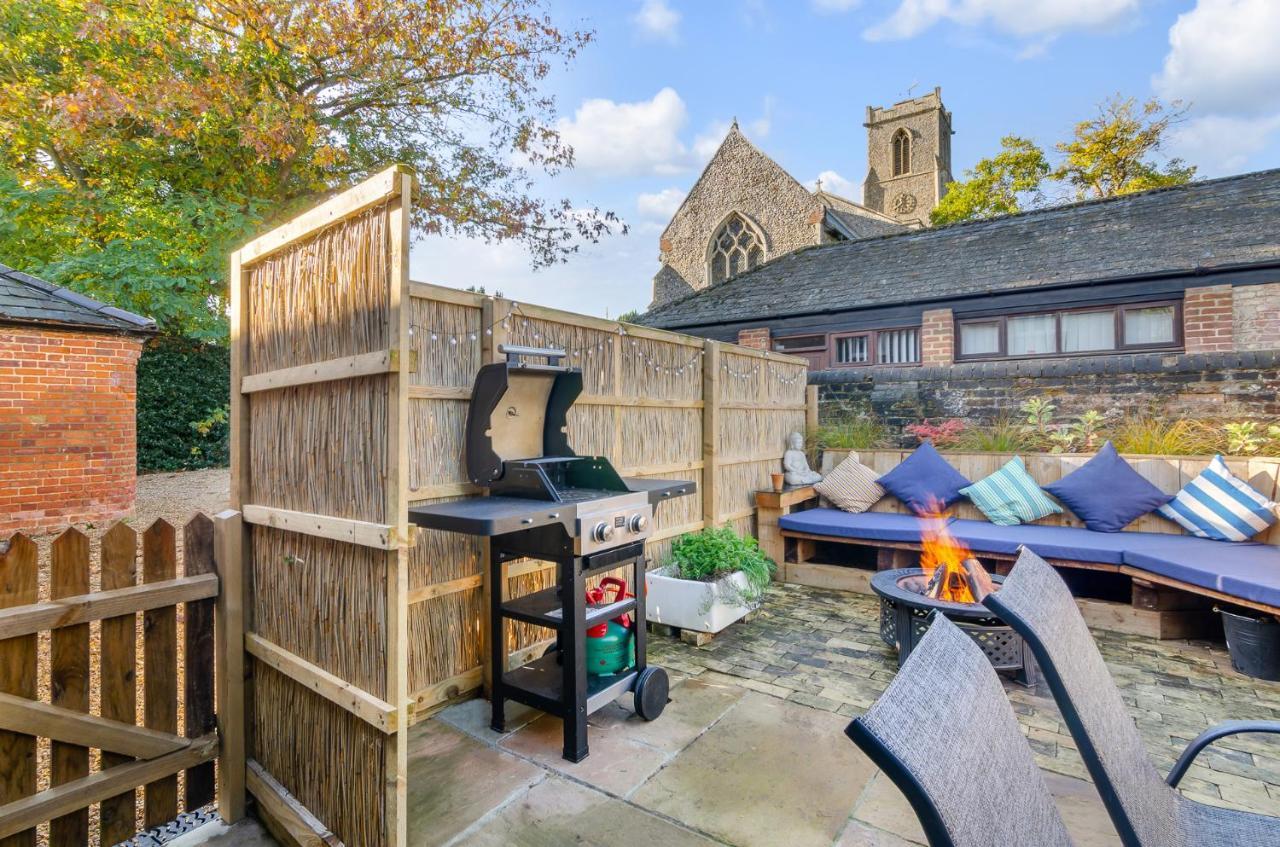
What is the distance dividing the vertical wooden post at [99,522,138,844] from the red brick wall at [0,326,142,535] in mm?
5807

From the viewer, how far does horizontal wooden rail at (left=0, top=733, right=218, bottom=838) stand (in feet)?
5.81

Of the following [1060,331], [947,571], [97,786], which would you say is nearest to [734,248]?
[1060,331]

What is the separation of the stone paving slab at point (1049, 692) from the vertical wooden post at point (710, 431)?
34.9 inches

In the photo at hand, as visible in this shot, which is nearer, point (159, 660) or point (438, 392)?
point (159, 660)

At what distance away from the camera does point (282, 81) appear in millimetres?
8039

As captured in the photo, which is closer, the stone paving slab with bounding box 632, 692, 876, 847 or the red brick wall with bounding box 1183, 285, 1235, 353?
the stone paving slab with bounding box 632, 692, 876, 847

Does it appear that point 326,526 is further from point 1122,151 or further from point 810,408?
point 1122,151

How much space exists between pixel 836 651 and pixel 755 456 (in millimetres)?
2057

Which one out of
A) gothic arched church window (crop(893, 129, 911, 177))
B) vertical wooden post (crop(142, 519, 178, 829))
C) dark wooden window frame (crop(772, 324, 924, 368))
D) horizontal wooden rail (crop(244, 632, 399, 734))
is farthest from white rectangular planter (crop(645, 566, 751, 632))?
gothic arched church window (crop(893, 129, 911, 177))

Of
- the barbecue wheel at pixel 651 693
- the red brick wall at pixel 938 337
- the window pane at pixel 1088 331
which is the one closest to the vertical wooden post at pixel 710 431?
the barbecue wheel at pixel 651 693

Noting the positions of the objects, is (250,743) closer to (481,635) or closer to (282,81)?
(481,635)

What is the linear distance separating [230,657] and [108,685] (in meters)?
0.34

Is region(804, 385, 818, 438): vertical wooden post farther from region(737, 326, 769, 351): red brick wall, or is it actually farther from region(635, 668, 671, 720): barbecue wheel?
region(635, 668, 671, 720): barbecue wheel

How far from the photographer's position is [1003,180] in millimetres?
20922
